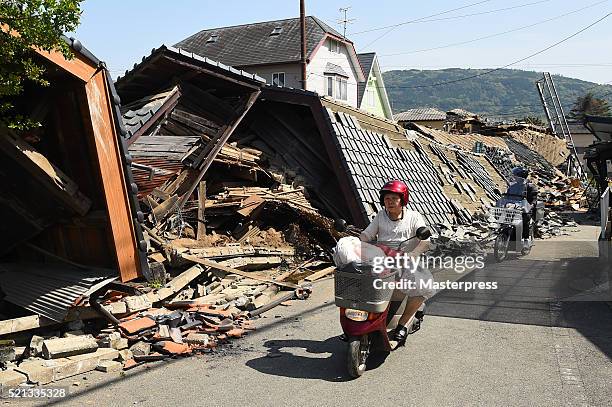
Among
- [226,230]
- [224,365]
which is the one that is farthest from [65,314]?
[226,230]

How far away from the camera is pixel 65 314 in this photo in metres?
→ 6.48

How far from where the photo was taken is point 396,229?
627 cm

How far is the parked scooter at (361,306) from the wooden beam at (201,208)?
17.4 feet

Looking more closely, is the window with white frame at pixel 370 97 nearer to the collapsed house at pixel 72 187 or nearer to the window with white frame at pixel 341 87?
the window with white frame at pixel 341 87

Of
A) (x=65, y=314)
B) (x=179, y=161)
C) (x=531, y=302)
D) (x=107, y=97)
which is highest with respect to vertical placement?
(x=107, y=97)

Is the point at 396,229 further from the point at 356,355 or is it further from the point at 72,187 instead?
the point at 72,187

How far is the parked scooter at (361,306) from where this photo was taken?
220 inches

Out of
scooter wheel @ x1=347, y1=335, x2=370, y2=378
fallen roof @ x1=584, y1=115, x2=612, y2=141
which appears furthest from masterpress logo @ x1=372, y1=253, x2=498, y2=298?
fallen roof @ x1=584, y1=115, x2=612, y2=141

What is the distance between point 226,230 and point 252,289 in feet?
7.91

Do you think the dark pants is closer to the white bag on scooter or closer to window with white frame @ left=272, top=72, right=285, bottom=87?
the white bag on scooter

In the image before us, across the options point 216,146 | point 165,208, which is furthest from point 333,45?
point 165,208

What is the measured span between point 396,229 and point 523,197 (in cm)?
807

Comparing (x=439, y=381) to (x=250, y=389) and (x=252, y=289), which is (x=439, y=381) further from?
(x=252, y=289)

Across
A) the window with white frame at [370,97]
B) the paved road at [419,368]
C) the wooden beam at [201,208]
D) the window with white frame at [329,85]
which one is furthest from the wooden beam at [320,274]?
the window with white frame at [370,97]
